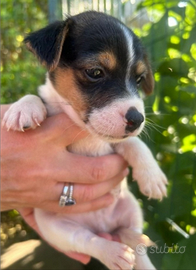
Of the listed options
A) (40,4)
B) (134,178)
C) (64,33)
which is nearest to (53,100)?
(64,33)

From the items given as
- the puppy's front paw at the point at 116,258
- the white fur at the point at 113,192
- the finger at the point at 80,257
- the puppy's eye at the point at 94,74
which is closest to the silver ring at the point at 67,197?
the white fur at the point at 113,192

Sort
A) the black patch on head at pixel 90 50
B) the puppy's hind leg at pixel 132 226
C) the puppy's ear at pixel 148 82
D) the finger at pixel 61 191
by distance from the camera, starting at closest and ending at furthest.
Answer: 1. the puppy's hind leg at pixel 132 226
2. the black patch on head at pixel 90 50
3. the puppy's ear at pixel 148 82
4. the finger at pixel 61 191

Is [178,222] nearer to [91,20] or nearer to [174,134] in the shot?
[174,134]

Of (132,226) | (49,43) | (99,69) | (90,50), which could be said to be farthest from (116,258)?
(49,43)

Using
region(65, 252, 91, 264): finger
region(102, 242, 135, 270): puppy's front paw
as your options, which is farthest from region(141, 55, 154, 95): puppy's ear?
region(65, 252, 91, 264): finger

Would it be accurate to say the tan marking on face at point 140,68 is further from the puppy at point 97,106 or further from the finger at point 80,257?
the finger at point 80,257

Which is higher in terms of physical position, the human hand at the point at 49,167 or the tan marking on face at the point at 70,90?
the tan marking on face at the point at 70,90

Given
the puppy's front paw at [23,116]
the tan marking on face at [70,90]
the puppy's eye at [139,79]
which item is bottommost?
the puppy's front paw at [23,116]

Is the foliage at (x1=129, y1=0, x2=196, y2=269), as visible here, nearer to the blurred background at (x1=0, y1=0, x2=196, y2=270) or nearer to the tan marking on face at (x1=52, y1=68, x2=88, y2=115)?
the blurred background at (x1=0, y1=0, x2=196, y2=270)
